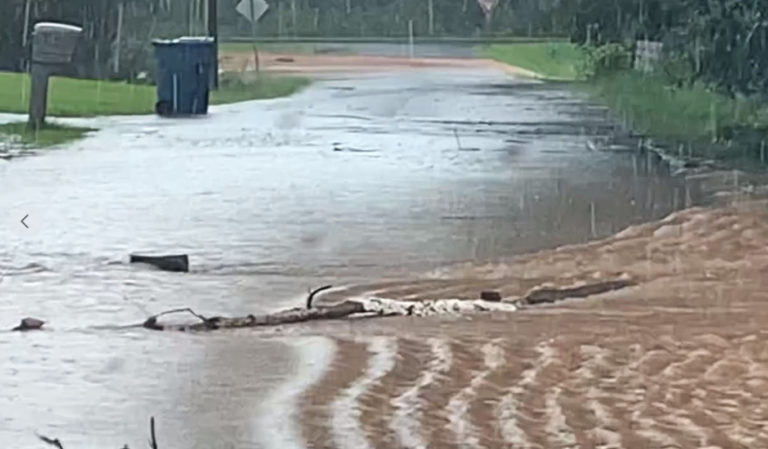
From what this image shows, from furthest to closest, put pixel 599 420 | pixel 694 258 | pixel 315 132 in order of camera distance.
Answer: pixel 315 132
pixel 694 258
pixel 599 420

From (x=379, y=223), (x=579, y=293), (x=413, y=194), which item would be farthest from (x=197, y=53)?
(x=579, y=293)

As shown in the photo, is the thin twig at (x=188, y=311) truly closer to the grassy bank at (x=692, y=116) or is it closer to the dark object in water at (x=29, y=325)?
the dark object in water at (x=29, y=325)

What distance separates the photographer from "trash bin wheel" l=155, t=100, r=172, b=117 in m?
31.0

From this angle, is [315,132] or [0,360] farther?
[315,132]

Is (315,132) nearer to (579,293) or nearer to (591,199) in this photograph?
(591,199)

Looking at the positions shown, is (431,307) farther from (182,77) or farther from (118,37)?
(118,37)

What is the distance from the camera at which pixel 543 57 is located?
5709 cm

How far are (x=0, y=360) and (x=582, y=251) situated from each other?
215 inches

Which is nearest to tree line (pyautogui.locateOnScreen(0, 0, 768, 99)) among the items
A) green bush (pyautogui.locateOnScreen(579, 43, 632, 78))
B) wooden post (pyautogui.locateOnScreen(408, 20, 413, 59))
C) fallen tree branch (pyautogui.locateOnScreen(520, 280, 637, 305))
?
wooden post (pyautogui.locateOnScreen(408, 20, 413, 59))

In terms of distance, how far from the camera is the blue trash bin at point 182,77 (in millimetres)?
30906

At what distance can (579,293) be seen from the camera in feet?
39.7

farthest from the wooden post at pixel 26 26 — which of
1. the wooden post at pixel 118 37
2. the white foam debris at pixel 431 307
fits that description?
the white foam debris at pixel 431 307

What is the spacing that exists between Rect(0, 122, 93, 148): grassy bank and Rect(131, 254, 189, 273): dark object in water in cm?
1017

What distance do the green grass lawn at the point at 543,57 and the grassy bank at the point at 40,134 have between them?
2076 centimetres
